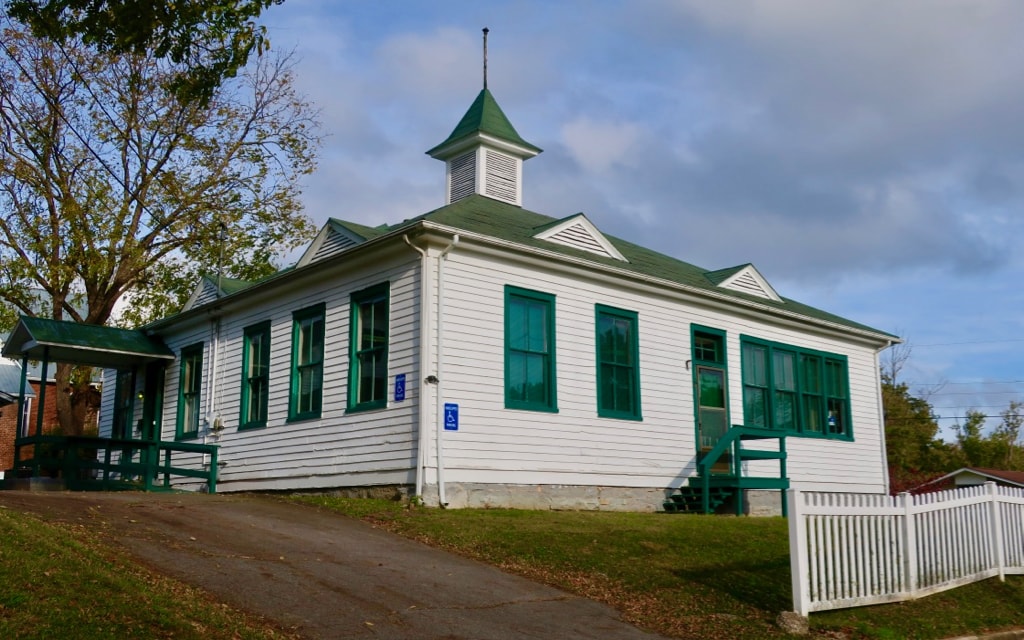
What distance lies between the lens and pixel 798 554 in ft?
32.0

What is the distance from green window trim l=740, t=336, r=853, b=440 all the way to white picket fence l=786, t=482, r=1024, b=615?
7.11 m

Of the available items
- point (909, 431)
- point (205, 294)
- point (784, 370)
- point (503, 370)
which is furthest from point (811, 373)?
point (909, 431)

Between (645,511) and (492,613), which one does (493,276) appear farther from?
(492,613)

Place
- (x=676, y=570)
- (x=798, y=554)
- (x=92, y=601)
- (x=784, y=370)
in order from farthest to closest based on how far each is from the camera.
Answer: (x=784, y=370) < (x=676, y=570) < (x=798, y=554) < (x=92, y=601)

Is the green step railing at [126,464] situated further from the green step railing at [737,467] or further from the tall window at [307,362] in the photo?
the green step railing at [737,467]

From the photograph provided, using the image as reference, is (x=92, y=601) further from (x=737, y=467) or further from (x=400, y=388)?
(x=737, y=467)

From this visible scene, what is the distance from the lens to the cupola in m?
21.7

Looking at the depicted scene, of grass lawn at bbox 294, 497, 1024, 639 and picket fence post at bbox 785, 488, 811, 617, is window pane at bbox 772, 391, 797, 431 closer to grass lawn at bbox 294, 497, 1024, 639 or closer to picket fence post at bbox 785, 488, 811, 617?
grass lawn at bbox 294, 497, 1024, 639

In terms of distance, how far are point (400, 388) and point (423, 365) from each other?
67 cm

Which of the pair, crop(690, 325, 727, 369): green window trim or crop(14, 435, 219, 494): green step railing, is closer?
crop(14, 435, 219, 494): green step railing

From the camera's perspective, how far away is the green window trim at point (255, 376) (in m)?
18.7

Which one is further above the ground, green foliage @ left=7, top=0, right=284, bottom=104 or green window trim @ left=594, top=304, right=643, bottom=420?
green foliage @ left=7, top=0, right=284, bottom=104

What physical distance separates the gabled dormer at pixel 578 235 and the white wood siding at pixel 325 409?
3.20 meters

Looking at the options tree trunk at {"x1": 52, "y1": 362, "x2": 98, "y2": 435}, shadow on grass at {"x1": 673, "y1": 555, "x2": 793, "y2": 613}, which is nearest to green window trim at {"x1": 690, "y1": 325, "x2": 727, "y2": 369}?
shadow on grass at {"x1": 673, "y1": 555, "x2": 793, "y2": 613}
